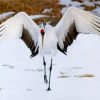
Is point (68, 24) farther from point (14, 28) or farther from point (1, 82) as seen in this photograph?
point (1, 82)

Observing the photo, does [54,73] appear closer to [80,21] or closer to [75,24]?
[75,24]

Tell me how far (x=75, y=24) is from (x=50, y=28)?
53cm

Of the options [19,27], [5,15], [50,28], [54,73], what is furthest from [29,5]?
[50,28]

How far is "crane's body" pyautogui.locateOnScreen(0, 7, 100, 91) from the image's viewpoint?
982 cm

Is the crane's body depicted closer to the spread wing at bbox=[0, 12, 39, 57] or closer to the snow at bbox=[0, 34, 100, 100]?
the spread wing at bbox=[0, 12, 39, 57]

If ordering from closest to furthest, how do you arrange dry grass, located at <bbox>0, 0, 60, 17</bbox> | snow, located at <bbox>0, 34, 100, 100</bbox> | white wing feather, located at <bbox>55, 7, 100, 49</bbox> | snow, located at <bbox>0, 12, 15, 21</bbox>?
snow, located at <bbox>0, 34, 100, 100</bbox>, white wing feather, located at <bbox>55, 7, 100, 49</bbox>, snow, located at <bbox>0, 12, 15, 21</bbox>, dry grass, located at <bbox>0, 0, 60, 17</bbox>

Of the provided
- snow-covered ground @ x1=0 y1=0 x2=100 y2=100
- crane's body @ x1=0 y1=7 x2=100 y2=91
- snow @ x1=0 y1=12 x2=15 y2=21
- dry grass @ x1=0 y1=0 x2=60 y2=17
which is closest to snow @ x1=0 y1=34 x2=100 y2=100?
snow-covered ground @ x1=0 y1=0 x2=100 y2=100

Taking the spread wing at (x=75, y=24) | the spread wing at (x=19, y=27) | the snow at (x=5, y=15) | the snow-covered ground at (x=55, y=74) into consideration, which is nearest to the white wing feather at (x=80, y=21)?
the spread wing at (x=75, y=24)

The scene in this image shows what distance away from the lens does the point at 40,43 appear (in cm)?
1005

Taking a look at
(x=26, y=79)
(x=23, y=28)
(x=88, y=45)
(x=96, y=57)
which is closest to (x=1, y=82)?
(x=26, y=79)

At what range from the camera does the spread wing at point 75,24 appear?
9781 millimetres

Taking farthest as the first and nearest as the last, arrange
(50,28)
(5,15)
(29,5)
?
1. (29,5)
2. (5,15)
3. (50,28)

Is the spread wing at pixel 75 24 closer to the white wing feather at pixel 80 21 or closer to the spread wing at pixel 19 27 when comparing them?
the white wing feather at pixel 80 21

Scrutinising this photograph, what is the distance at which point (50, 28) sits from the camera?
9.98 metres
